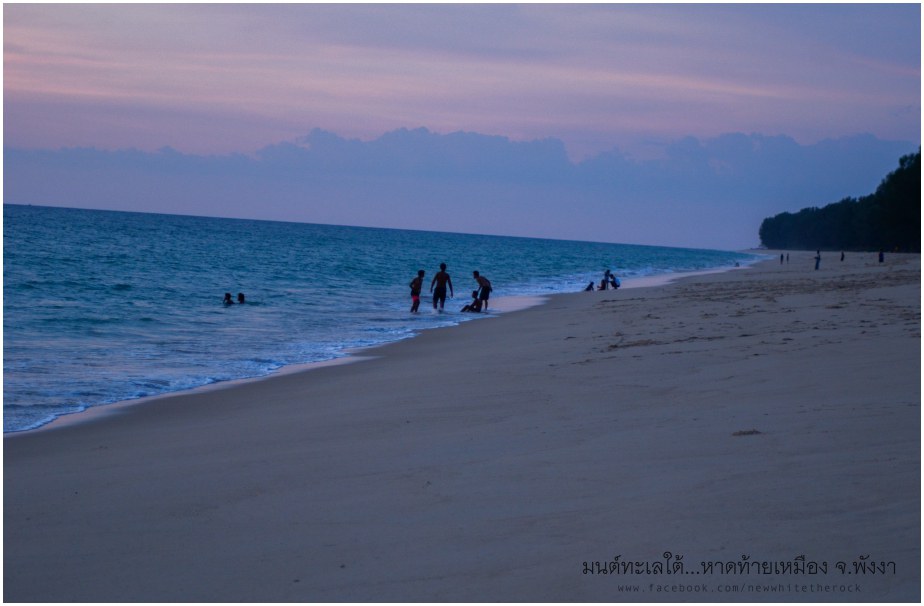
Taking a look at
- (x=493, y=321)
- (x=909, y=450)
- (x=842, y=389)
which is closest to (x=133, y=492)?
(x=909, y=450)

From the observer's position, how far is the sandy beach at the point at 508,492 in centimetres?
382

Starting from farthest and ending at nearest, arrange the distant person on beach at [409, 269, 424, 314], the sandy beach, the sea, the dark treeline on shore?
1. the dark treeline on shore
2. the distant person on beach at [409, 269, 424, 314]
3. the sea
4. the sandy beach

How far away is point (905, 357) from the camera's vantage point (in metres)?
8.09

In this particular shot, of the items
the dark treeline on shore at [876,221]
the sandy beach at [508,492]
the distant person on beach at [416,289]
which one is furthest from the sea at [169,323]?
the dark treeline on shore at [876,221]

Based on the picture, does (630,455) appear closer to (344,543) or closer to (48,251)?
(344,543)

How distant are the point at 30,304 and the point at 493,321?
12.8 m

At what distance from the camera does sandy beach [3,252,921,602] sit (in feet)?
12.5

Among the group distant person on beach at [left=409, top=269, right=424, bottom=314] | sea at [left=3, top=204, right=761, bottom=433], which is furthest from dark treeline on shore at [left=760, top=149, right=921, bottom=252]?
distant person on beach at [left=409, top=269, right=424, bottom=314]

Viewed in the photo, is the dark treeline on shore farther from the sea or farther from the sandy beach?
the sandy beach

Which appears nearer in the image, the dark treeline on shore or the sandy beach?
the sandy beach

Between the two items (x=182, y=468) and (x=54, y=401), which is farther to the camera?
(x=54, y=401)

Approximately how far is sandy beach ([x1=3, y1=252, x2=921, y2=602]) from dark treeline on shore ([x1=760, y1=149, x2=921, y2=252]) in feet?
233

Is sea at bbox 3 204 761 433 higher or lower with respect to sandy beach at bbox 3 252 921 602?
lower

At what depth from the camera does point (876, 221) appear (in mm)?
82000
